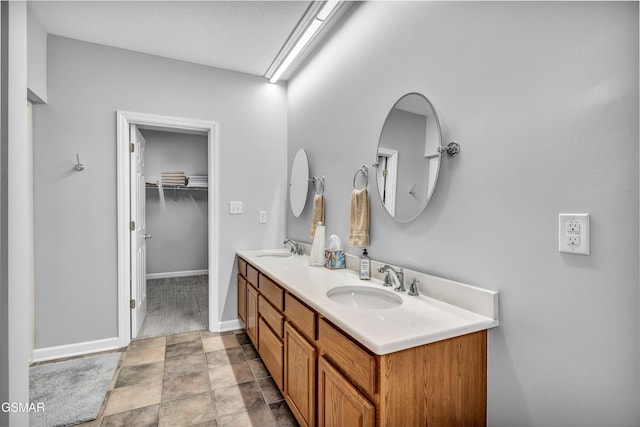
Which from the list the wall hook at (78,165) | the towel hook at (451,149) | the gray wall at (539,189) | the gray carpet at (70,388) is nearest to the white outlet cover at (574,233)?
the gray wall at (539,189)

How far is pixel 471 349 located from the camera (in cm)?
116

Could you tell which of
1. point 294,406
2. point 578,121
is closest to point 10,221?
point 294,406

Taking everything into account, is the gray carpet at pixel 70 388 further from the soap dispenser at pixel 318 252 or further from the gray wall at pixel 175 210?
the gray wall at pixel 175 210

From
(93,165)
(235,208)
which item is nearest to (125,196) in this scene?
(93,165)

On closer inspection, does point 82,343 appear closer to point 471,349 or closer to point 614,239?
point 471,349

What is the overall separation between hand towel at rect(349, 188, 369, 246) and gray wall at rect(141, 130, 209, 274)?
3966 millimetres

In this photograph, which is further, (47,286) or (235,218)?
(235,218)

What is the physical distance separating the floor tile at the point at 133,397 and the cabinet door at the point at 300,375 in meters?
0.88

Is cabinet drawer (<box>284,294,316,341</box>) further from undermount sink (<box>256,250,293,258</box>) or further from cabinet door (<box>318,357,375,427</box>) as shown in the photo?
undermount sink (<box>256,250,293,258</box>)

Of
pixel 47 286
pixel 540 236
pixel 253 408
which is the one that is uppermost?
pixel 540 236

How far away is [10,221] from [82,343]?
2.38 metres

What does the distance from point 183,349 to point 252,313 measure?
2.32ft

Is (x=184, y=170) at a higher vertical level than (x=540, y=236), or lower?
higher

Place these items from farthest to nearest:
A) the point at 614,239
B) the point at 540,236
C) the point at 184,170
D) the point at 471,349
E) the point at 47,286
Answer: the point at 184,170, the point at 47,286, the point at 471,349, the point at 540,236, the point at 614,239
